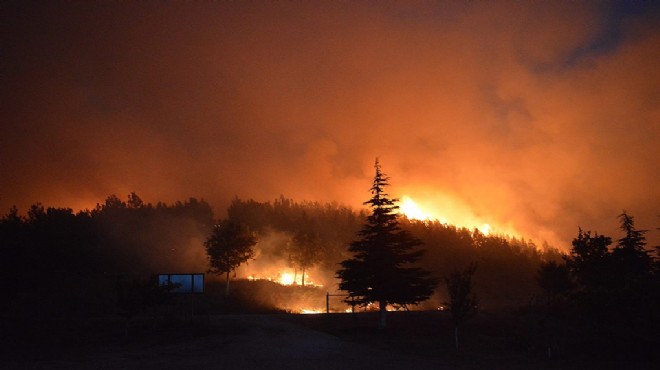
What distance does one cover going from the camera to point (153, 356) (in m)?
23.7

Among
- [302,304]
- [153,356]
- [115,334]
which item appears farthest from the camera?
[302,304]

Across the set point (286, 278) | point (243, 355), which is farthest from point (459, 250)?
point (243, 355)

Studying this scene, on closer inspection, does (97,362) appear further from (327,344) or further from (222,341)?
(327,344)

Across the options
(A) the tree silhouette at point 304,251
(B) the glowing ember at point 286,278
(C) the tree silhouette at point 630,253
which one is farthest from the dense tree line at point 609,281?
(B) the glowing ember at point 286,278

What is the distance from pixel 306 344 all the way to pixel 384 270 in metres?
13.3

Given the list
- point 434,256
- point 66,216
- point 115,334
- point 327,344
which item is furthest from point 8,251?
point 434,256

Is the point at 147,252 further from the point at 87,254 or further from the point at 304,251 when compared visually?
the point at 304,251

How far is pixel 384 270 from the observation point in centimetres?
3925

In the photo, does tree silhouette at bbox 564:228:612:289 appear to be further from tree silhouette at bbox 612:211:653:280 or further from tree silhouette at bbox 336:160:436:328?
tree silhouette at bbox 336:160:436:328

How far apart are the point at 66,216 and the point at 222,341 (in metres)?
125

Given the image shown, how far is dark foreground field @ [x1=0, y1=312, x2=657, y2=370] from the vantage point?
23.0 metres

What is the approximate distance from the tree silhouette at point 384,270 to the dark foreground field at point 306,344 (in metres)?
2.45

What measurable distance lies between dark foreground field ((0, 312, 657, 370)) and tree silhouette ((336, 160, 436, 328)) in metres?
2.45

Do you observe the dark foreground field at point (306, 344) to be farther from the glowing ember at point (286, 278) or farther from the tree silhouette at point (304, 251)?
the glowing ember at point (286, 278)
